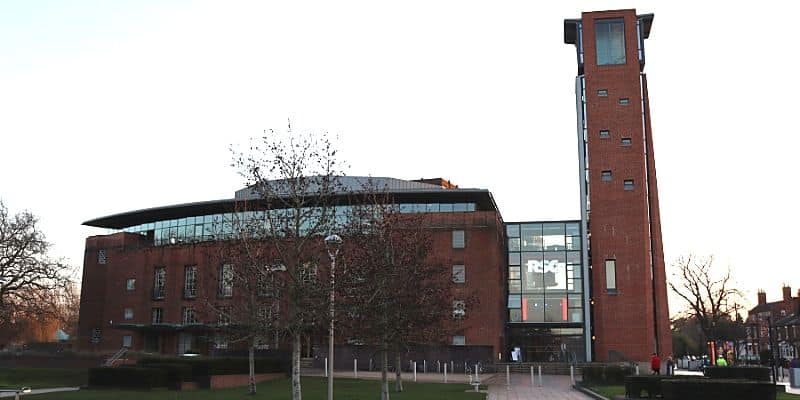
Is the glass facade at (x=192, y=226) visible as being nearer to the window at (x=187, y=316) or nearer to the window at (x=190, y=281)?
the window at (x=190, y=281)

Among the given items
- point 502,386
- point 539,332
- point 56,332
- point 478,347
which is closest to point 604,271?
point 539,332

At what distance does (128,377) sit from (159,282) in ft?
119

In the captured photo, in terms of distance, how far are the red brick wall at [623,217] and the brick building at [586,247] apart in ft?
0.24

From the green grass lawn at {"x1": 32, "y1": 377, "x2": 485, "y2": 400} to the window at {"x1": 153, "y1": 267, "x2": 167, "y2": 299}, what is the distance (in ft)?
112

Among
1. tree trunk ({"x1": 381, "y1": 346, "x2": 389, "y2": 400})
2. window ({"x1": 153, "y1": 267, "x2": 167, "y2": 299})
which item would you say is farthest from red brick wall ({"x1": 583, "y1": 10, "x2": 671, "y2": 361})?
window ({"x1": 153, "y1": 267, "x2": 167, "y2": 299})

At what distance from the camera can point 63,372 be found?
42.3 m

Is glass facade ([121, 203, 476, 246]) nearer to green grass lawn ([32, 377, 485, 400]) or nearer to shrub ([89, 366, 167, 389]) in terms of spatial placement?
A: green grass lawn ([32, 377, 485, 400])

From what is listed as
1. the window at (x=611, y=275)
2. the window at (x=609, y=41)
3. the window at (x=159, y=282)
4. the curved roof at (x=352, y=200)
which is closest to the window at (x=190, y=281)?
the window at (x=159, y=282)

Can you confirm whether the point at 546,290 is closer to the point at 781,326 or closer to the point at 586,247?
the point at 586,247

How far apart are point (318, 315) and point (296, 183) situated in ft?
13.1

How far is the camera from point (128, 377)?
30.9m

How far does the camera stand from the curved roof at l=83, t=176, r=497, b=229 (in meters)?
59.2

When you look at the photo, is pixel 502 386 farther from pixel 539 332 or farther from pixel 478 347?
pixel 539 332

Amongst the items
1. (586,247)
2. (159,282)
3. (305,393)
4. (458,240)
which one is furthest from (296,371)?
(159,282)
